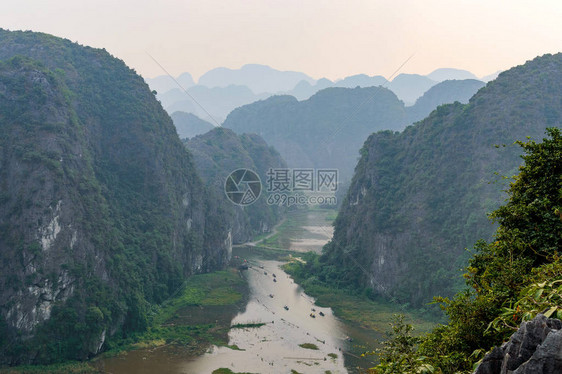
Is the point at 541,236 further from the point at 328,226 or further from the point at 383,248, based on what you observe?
the point at 328,226

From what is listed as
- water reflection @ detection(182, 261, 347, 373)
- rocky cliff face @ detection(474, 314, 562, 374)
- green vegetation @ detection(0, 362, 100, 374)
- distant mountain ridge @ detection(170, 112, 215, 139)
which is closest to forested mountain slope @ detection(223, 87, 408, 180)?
distant mountain ridge @ detection(170, 112, 215, 139)

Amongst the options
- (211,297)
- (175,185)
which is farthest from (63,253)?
(175,185)

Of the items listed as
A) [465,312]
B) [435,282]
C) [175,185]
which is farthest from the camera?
[175,185]

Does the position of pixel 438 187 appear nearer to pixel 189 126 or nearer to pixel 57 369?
pixel 57 369

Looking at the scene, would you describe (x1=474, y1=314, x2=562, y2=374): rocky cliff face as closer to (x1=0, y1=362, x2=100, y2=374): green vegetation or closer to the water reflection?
the water reflection

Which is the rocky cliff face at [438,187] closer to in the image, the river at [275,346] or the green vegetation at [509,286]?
the river at [275,346]

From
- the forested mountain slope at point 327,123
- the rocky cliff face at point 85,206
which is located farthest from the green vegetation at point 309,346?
the forested mountain slope at point 327,123
